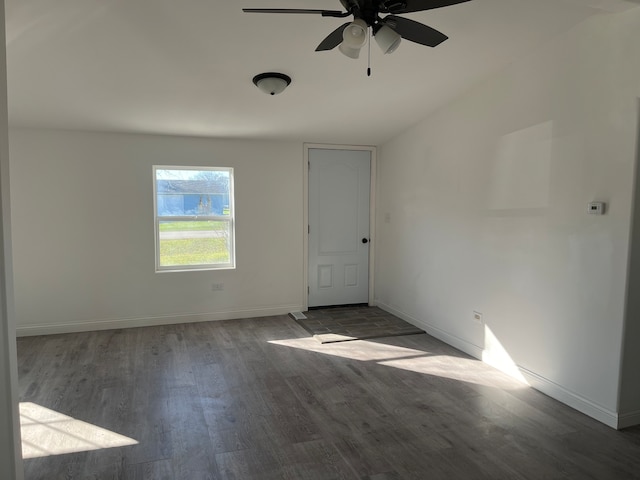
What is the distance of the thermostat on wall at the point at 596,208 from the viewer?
2.71 metres

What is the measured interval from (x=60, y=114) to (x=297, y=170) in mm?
2603

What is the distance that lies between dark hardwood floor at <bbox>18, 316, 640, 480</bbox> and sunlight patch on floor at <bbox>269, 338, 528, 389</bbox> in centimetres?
2

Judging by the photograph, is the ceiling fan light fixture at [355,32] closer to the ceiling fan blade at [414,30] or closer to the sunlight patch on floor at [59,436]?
the ceiling fan blade at [414,30]

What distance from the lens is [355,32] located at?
200 centimetres

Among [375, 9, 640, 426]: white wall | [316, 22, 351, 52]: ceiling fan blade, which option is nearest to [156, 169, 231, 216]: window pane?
[375, 9, 640, 426]: white wall

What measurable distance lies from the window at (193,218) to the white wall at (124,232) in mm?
110

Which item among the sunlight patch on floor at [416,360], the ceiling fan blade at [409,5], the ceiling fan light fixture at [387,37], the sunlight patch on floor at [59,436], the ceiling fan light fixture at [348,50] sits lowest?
the sunlight patch on floor at [59,436]

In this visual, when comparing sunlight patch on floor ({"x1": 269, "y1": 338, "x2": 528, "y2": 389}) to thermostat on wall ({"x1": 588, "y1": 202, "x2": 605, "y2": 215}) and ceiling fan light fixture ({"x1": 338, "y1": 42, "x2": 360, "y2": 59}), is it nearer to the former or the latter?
thermostat on wall ({"x1": 588, "y1": 202, "x2": 605, "y2": 215})

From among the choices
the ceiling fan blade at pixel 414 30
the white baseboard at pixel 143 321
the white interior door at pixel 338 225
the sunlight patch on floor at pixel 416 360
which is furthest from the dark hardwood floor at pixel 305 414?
the ceiling fan blade at pixel 414 30

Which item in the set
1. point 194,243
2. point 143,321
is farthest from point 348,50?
point 143,321

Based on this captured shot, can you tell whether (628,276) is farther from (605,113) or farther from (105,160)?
(105,160)

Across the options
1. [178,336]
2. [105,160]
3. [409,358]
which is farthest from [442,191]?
[105,160]

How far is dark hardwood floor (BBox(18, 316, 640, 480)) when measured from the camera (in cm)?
228

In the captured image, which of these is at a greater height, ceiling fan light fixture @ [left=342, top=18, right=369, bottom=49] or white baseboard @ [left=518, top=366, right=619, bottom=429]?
ceiling fan light fixture @ [left=342, top=18, right=369, bottom=49]
